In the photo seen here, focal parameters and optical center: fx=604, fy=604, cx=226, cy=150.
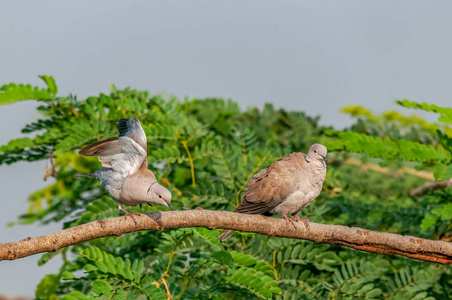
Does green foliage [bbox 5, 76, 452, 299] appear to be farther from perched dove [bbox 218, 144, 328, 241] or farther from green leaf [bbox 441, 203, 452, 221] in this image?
perched dove [bbox 218, 144, 328, 241]

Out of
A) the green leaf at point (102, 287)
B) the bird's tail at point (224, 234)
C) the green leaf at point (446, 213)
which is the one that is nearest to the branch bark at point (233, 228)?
the bird's tail at point (224, 234)

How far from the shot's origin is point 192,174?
6707 mm

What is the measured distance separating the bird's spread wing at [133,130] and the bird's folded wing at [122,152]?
7cm

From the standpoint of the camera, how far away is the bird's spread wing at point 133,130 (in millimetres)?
4191

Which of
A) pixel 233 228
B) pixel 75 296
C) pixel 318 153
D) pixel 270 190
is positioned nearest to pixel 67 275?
pixel 75 296

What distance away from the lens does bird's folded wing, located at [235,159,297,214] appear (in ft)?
15.8

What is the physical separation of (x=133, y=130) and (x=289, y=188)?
4.56 ft

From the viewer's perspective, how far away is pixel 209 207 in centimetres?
632

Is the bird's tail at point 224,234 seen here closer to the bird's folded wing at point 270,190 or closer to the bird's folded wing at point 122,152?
the bird's folded wing at point 270,190

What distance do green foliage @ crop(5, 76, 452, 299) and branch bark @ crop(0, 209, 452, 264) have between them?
0.47 metres

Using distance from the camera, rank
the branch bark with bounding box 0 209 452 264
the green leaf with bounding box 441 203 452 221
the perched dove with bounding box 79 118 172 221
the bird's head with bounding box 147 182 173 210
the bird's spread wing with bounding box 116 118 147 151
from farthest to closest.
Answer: the green leaf with bounding box 441 203 452 221 → the bird's spread wing with bounding box 116 118 147 151 → the perched dove with bounding box 79 118 172 221 → the bird's head with bounding box 147 182 173 210 → the branch bark with bounding box 0 209 452 264

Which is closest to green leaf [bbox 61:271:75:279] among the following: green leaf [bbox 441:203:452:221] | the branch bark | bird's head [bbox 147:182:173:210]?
the branch bark

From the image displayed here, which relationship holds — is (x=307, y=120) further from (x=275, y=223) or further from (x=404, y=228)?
(x=275, y=223)

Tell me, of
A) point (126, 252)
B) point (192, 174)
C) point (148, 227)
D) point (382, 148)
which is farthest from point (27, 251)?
point (382, 148)
